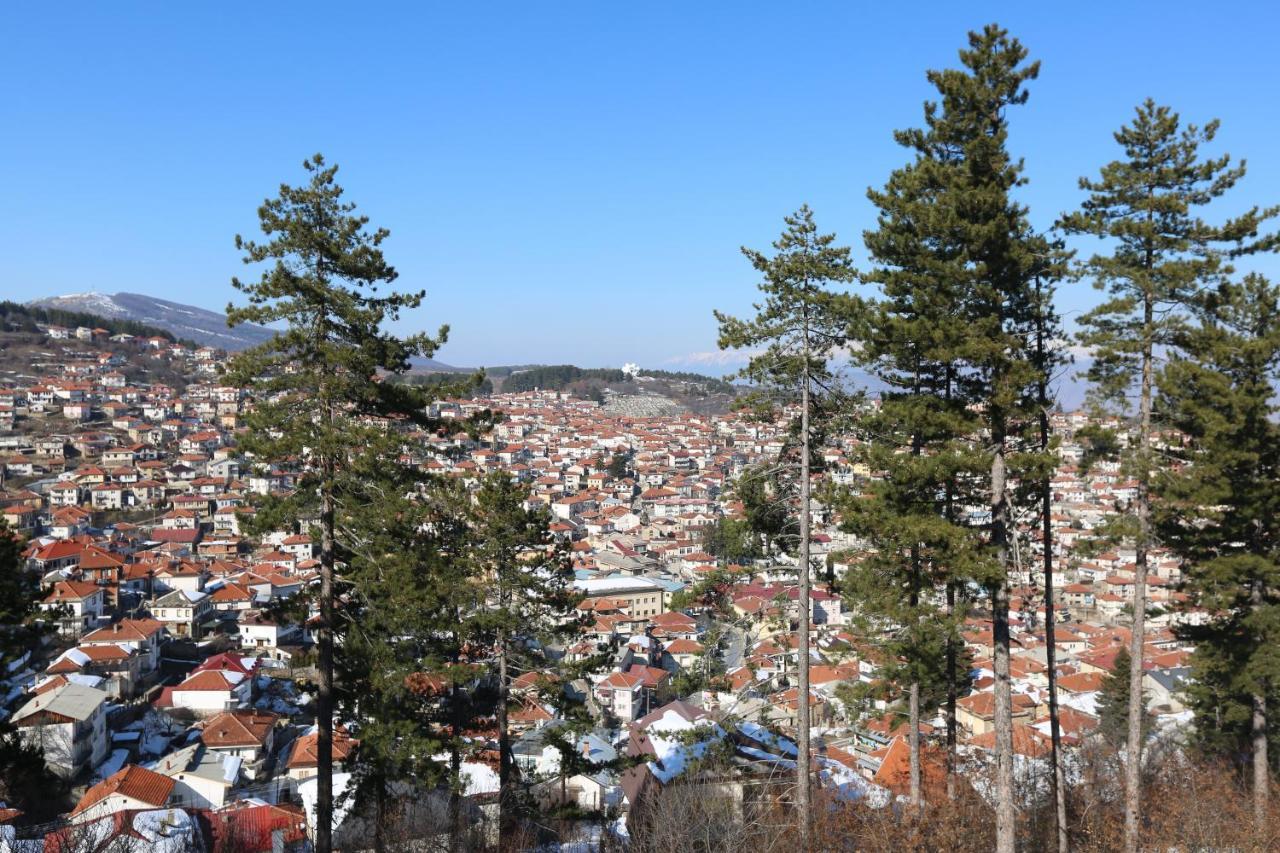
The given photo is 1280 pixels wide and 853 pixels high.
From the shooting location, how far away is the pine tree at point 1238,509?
973 centimetres

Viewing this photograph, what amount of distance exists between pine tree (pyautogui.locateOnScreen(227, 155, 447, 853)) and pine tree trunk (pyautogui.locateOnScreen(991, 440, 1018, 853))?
19.5 feet

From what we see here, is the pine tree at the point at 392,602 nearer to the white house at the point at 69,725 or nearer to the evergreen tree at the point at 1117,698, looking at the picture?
the evergreen tree at the point at 1117,698

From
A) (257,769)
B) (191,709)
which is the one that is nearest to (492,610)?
(257,769)

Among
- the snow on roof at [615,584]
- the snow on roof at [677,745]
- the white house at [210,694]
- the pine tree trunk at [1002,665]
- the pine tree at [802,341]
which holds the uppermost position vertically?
the pine tree at [802,341]

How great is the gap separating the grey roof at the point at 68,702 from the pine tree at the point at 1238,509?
27082 millimetres

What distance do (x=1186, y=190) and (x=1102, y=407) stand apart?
2.40 meters

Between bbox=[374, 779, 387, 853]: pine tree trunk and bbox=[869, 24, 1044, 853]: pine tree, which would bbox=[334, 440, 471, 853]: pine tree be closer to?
bbox=[374, 779, 387, 853]: pine tree trunk

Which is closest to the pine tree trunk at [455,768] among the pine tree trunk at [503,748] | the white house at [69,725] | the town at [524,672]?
the pine tree trunk at [503,748]

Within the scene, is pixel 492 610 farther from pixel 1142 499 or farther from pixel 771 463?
pixel 1142 499

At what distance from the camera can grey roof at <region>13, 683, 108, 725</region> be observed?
23625 mm

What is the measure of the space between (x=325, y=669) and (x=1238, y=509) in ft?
36.2

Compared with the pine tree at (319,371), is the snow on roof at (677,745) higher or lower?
lower

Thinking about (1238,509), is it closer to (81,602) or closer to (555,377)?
(81,602)

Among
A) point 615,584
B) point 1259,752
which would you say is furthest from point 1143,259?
point 615,584
